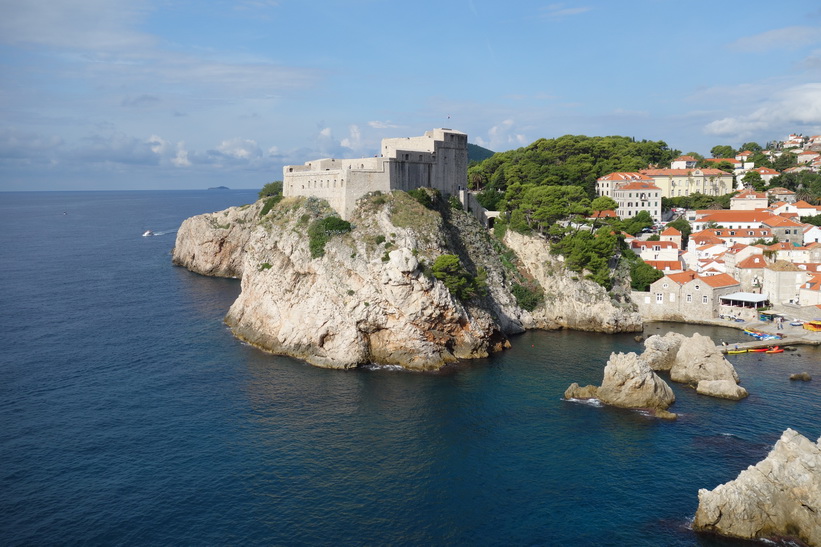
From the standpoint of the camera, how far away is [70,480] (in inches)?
1314

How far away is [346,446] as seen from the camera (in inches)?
1460

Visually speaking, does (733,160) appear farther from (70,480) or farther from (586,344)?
(70,480)

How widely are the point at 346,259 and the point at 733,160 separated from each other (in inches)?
4661

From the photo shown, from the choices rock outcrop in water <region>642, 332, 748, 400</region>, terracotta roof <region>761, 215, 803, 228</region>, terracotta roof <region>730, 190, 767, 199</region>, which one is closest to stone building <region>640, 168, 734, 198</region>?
terracotta roof <region>730, 190, 767, 199</region>

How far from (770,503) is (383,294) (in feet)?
106

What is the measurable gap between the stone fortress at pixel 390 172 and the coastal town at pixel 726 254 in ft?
84.6

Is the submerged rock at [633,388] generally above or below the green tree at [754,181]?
below

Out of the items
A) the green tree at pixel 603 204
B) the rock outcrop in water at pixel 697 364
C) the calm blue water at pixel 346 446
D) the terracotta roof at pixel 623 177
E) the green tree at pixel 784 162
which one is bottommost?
the calm blue water at pixel 346 446

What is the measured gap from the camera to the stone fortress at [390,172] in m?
62.2

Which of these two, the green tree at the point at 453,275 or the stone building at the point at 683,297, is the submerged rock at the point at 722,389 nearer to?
the green tree at the point at 453,275

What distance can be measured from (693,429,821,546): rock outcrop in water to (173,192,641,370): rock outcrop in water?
26217mm

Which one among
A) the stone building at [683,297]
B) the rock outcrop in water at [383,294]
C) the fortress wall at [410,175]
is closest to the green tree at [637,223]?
the stone building at [683,297]

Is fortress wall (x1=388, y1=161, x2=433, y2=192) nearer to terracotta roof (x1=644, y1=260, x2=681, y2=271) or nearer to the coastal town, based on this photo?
the coastal town

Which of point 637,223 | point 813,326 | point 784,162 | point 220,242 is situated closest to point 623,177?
point 637,223
